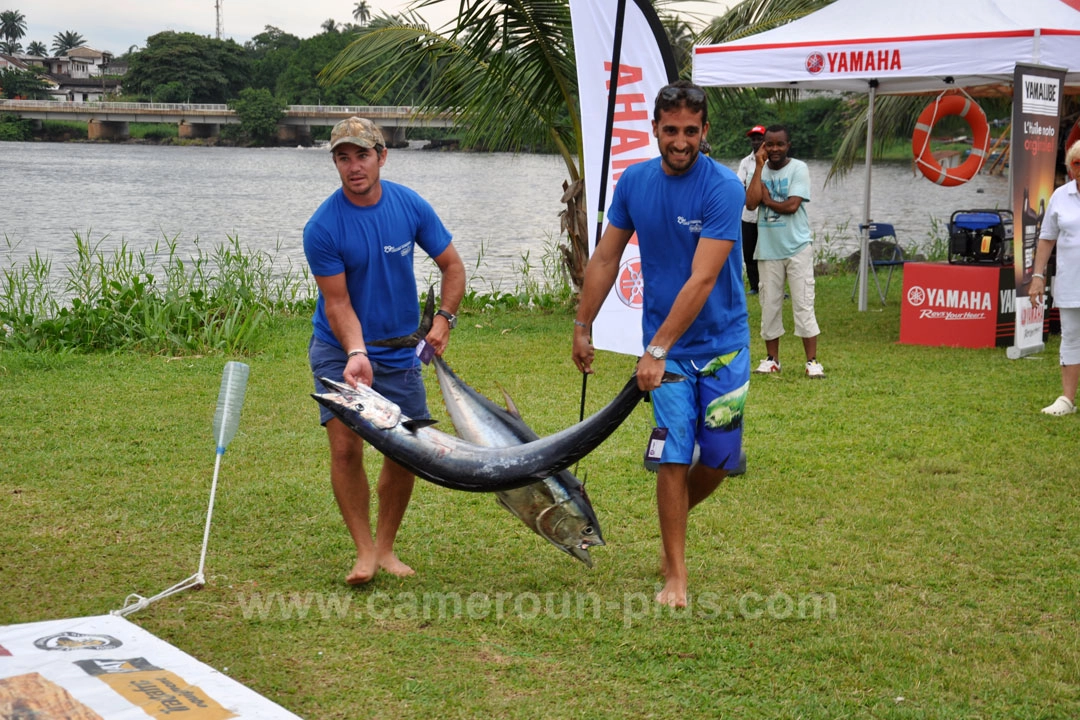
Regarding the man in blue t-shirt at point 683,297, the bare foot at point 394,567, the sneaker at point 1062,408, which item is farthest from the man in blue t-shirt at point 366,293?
the sneaker at point 1062,408

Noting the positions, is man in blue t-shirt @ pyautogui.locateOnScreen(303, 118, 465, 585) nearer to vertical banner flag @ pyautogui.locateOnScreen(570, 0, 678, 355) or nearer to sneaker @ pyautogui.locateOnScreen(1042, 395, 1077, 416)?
vertical banner flag @ pyautogui.locateOnScreen(570, 0, 678, 355)

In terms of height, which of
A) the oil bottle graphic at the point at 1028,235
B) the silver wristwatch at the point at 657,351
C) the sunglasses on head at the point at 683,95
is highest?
the sunglasses on head at the point at 683,95

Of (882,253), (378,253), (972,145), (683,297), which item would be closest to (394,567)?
(378,253)

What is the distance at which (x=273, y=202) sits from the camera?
3884 cm

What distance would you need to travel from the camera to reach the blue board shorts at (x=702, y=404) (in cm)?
434

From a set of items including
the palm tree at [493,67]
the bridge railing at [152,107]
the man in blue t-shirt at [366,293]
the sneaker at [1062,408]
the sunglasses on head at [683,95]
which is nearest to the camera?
the sunglasses on head at [683,95]

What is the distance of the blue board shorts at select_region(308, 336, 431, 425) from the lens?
4.43 meters

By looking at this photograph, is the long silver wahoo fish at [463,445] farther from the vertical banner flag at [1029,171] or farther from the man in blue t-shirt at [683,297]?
the vertical banner flag at [1029,171]

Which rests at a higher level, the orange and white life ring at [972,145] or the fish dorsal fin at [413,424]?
the orange and white life ring at [972,145]

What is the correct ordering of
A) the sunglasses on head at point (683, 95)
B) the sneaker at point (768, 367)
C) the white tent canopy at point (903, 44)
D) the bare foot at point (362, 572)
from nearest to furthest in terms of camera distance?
the sunglasses on head at point (683, 95)
the bare foot at point (362, 572)
the sneaker at point (768, 367)
the white tent canopy at point (903, 44)

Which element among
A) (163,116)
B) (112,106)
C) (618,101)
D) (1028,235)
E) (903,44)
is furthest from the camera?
(163,116)

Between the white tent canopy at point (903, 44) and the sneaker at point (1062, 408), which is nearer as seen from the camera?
the sneaker at point (1062, 408)

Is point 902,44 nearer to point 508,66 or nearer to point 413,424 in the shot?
point 508,66

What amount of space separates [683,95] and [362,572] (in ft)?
7.61
